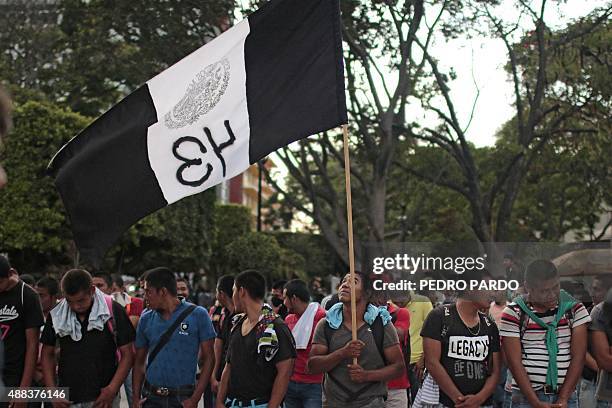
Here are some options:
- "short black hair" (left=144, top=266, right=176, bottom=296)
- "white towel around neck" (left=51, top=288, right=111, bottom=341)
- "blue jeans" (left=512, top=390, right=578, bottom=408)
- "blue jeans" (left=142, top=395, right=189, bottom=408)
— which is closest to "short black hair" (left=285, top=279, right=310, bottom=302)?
"short black hair" (left=144, top=266, right=176, bottom=296)

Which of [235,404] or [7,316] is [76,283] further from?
[235,404]

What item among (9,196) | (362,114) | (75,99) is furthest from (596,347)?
(75,99)

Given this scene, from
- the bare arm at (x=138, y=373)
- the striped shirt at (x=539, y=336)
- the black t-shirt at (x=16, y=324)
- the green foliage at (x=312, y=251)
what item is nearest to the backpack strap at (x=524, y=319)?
the striped shirt at (x=539, y=336)

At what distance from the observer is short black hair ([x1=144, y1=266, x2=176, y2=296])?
28.2 ft

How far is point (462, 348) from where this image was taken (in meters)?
7.67

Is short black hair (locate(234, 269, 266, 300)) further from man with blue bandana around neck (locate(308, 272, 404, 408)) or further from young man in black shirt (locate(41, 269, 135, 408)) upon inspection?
young man in black shirt (locate(41, 269, 135, 408))

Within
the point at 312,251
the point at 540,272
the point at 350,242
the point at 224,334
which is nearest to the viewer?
the point at 350,242

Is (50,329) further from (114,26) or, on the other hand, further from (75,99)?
(75,99)

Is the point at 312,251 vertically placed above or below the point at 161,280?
above

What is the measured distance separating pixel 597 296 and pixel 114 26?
1815cm

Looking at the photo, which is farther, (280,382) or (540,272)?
(280,382)

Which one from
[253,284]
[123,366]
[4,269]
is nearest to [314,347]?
[253,284]

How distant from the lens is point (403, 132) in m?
25.4

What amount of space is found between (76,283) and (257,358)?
66.3 inches
